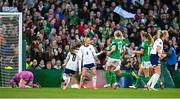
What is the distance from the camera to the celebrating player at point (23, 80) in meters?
28.0

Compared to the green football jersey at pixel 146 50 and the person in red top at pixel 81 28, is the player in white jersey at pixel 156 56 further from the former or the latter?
the person in red top at pixel 81 28

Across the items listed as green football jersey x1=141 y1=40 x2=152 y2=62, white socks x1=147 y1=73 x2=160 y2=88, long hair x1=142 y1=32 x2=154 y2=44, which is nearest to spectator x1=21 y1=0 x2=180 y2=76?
green football jersey x1=141 y1=40 x2=152 y2=62

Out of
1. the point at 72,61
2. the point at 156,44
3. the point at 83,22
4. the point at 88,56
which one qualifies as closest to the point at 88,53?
the point at 88,56

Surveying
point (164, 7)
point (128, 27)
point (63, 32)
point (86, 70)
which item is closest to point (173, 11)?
point (164, 7)

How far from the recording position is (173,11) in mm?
35656

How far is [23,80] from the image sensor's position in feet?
92.3

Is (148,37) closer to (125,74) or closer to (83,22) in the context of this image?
(125,74)

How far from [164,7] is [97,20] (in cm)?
376

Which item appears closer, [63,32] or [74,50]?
[74,50]

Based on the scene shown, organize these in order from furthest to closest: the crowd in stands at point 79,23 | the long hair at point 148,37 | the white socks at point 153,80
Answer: the crowd in stands at point 79,23, the long hair at point 148,37, the white socks at point 153,80

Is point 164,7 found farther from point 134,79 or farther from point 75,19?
point 134,79

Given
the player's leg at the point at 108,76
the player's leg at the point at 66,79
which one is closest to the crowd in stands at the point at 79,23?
the player's leg at the point at 66,79

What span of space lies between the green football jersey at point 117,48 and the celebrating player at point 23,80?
3.01 metres

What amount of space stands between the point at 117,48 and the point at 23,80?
355cm
